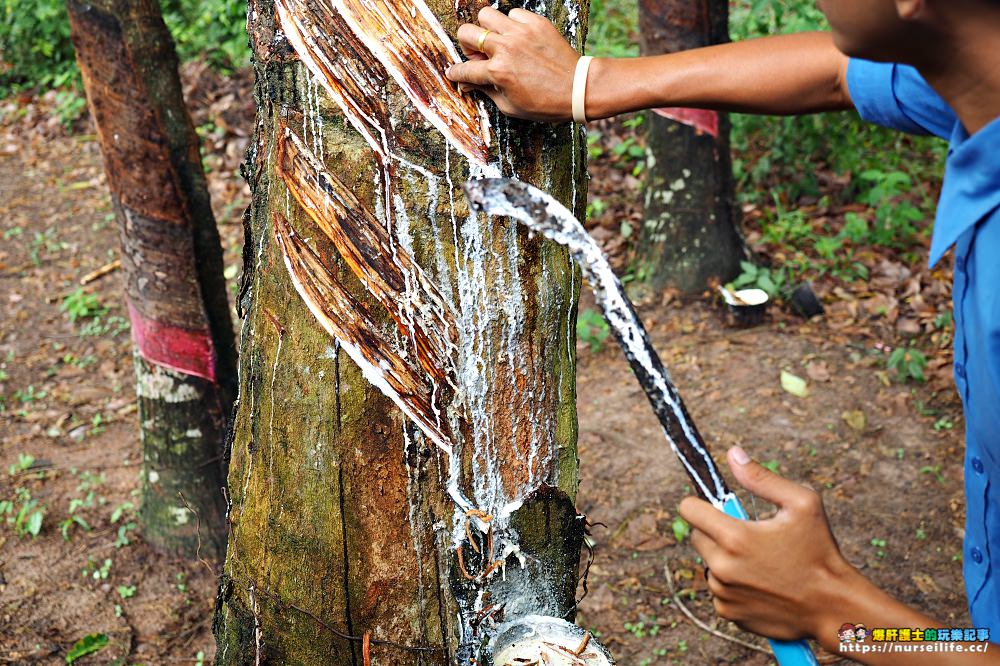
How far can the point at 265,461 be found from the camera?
1.71 meters

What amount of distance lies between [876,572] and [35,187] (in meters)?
6.25

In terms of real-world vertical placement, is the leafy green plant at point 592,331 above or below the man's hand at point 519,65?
below

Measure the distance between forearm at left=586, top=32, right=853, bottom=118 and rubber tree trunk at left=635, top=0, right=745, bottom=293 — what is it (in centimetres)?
264

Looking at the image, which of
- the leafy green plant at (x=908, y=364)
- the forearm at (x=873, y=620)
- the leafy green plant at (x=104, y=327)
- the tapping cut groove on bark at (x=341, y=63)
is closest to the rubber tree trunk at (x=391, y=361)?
the tapping cut groove on bark at (x=341, y=63)

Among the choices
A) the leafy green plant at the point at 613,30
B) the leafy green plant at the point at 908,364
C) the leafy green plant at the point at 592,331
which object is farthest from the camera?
the leafy green plant at the point at 613,30

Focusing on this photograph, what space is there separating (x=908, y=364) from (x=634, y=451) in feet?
4.53

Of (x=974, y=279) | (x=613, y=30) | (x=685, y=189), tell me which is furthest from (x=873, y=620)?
(x=613, y=30)

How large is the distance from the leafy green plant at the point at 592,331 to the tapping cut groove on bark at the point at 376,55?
290 centimetres

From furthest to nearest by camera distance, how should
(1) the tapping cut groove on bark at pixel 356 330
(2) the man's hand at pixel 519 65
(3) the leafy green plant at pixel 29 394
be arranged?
(3) the leafy green plant at pixel 29 394
(1) the tapping cut groove on bark at pixel 356 330
(2) the man's hand at pixel 519 65

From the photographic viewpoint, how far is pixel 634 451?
3662 mm

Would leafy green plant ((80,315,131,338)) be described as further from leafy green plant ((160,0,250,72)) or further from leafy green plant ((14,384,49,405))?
leafy green plant ((160,0,250,72))

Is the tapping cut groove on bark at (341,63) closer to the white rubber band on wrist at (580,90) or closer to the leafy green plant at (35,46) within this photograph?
the white rubber band on wrist at (580,90)

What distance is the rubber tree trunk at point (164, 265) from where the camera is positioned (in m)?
2.68

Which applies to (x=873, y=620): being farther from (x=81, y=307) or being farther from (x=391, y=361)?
(x=81, y=307)
